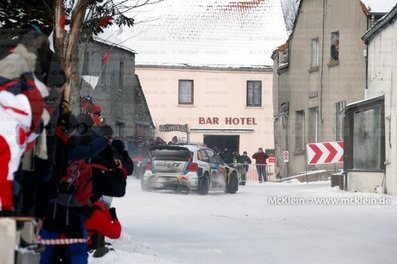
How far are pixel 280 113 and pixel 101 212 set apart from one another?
37.9 meters

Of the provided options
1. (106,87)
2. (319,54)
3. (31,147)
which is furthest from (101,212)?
(106,87)

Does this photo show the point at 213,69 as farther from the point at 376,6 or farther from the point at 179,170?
the point at 179,170

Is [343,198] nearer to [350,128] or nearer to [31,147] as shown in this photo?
[350,128]

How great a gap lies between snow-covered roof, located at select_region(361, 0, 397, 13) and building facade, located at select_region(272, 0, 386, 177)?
275 mm

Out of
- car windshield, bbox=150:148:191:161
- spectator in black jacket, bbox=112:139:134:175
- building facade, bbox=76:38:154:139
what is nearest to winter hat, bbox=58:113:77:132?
spectator in black jacket, bbox=112:139:134:175

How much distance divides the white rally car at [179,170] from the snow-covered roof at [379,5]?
12.0 m

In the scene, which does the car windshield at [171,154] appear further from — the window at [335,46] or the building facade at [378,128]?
the window at [335,46]

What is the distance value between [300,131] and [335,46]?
566cm

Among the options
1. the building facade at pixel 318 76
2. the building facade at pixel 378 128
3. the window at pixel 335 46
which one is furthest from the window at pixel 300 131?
the building facade at pixel 378 128

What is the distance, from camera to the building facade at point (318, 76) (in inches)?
1416

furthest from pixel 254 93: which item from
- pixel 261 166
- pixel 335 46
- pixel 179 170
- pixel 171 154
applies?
pixel 179 170

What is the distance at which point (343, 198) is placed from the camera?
2286cm

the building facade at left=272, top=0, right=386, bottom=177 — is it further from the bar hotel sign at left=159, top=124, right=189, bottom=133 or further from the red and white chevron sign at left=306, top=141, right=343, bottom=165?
the bar hotel sign at left=159, top=124, right=189, bottom=133

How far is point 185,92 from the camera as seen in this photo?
54.2 meters
